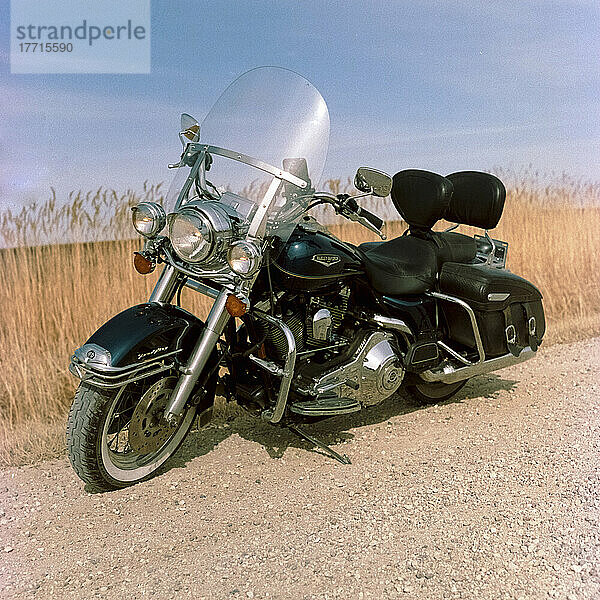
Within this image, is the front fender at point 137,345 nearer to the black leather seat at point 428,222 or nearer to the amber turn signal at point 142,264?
the amber turn signal at point 142,264

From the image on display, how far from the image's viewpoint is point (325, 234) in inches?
139

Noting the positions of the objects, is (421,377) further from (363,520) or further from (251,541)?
(251,541)

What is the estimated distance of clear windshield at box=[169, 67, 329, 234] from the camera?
3.23m

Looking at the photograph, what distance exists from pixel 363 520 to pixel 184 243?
1366mm

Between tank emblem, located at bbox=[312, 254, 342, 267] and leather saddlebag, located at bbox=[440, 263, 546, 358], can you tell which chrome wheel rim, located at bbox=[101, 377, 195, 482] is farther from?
leather saddlebag, located at bbox=[440, 263, 546, 358]

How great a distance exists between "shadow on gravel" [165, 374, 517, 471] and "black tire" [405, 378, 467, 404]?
0.05m

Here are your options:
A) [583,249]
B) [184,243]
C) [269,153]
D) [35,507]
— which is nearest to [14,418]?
[35,507]

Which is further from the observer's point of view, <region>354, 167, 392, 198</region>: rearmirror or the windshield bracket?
the windshield bracket

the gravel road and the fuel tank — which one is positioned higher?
the fuel tank

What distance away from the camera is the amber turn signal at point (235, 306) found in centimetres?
300

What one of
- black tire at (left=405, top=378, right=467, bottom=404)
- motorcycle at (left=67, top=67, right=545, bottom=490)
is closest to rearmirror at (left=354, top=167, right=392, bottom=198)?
motorcycle at (left=67, top=67, right=545, bottom=490)

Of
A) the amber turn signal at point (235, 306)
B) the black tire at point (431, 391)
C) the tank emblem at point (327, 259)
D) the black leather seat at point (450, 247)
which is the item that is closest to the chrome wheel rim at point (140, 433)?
the amber turn signal at point (235, 306)

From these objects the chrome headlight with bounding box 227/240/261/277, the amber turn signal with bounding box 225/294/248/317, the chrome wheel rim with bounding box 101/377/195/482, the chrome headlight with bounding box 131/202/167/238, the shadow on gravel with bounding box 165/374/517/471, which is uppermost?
the chrome headlight with bounding box 131/202/167/238

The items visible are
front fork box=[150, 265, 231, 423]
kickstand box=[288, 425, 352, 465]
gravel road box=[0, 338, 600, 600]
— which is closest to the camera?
gravel road box=[0, 338, 600, 600]
